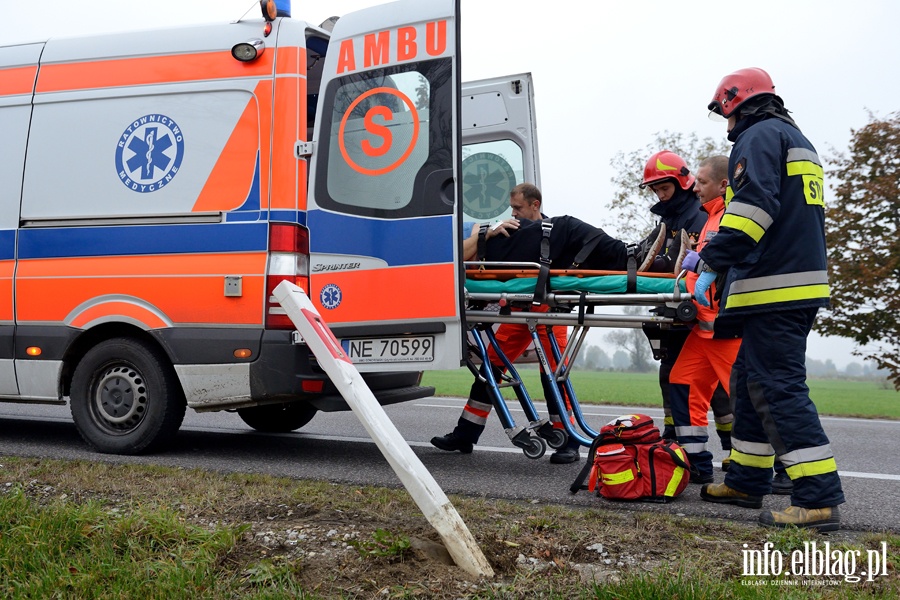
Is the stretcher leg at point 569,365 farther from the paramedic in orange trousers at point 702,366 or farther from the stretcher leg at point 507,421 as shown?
the paramedic in orange trousers at point 702,366

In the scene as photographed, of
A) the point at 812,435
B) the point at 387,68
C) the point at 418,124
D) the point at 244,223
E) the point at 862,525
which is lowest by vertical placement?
the point at 862,525

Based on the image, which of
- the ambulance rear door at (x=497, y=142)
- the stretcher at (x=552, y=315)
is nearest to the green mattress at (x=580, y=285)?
the stretcher at (x=552, y=315)

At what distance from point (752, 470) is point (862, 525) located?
0.56m

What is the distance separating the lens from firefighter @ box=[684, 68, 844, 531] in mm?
3727

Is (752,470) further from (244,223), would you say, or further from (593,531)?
(244,223)

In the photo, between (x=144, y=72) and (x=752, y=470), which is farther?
(x=144, y=72)

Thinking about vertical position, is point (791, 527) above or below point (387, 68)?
below

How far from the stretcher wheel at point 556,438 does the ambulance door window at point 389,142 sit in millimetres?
1562

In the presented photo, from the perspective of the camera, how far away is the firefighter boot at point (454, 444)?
5835 millimetres

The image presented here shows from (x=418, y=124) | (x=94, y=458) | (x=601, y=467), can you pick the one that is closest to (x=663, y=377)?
(x=601, y=467)

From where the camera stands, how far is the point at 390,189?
4871 millimetres

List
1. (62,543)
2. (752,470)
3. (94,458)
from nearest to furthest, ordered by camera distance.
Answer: (62,543) → (752,470) → (94,458)

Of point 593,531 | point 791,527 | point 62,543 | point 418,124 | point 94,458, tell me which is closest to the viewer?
point 62,543

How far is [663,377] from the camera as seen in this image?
5.74 metres
